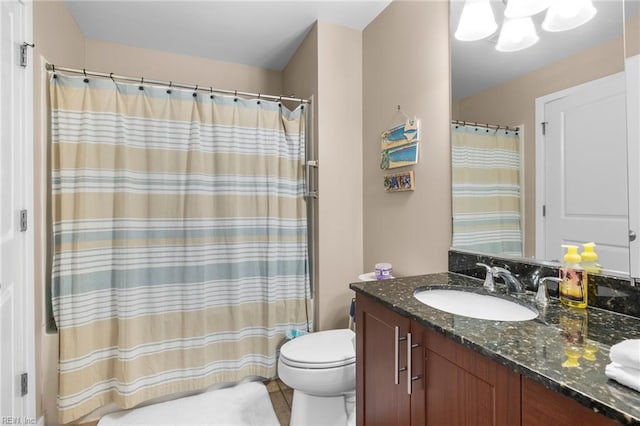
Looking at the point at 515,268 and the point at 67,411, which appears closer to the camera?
the point at 515,268

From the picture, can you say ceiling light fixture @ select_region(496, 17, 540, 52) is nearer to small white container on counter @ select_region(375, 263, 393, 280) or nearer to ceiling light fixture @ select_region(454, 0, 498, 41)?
ceiling light fixture @ select_region(454, 0, 498, 41)

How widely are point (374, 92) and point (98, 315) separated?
2197 mm

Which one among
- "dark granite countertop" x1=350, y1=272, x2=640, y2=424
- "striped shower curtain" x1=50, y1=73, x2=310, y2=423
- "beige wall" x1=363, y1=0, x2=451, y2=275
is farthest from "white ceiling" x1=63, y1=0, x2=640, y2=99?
"dark granite countertop" x1=350, y1=272, x2=640, y2=424

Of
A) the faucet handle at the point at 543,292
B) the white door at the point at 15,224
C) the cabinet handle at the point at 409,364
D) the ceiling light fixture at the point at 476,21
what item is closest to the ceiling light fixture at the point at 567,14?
the ceiling light fixture at the point at 476,21

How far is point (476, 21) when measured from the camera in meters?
1.38

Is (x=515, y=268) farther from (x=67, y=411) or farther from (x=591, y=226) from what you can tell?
(x=67, y=411)

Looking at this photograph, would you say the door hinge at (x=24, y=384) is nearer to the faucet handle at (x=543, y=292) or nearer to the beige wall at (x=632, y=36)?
the faucet handle at (x=543, y=292)

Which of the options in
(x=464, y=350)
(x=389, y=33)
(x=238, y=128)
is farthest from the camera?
(x=238, y=128)

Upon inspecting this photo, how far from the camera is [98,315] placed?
1.77 meters

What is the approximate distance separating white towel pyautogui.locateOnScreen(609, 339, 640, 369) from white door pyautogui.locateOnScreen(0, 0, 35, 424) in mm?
1989

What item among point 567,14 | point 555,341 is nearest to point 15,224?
point 555,341

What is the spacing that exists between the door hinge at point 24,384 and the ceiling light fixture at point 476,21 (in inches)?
105

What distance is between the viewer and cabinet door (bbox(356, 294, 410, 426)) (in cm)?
102

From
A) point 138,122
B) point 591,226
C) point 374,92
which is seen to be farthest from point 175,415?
point 374,92
